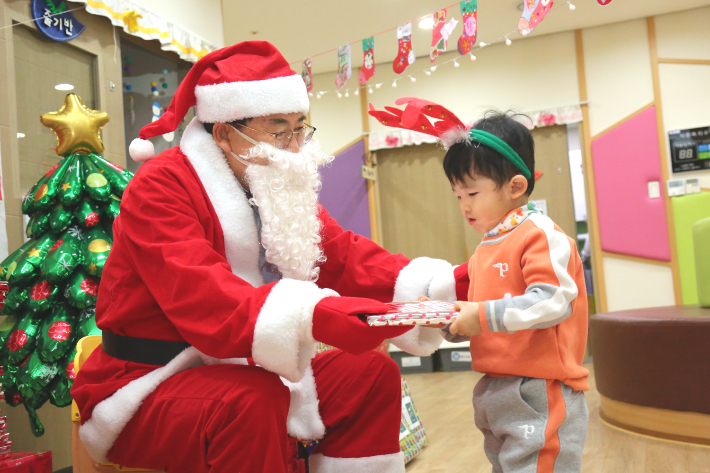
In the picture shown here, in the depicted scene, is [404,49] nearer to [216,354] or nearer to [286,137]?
[286,137]

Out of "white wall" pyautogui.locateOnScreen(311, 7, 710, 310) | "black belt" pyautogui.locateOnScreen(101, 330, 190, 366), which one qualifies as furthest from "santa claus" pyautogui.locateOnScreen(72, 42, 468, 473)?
"white wall" pyautogui.locateOnScreen(311, 7, 710, 310)

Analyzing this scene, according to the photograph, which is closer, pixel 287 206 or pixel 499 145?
pixel 499 145

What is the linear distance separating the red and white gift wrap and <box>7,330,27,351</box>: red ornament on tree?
0.88 m

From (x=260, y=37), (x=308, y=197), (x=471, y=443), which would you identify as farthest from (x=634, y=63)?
(x=308, y=197)

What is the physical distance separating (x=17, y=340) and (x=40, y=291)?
0.63 ft

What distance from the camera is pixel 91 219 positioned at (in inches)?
88.7

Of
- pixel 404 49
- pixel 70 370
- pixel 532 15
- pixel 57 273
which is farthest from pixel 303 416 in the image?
Result: pixel 404 49

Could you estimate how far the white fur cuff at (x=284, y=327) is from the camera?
1.19 meters

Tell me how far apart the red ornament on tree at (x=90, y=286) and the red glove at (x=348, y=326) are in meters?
1.32

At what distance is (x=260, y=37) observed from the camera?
5.47 m

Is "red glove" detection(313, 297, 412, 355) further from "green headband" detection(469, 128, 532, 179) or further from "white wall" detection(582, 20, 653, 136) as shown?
"white wall" detection(582, 20, 653, 136)

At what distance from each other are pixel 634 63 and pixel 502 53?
125cm

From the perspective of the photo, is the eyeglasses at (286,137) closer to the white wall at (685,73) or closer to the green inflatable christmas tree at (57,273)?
the green inflatable christmas tree at (57,273)

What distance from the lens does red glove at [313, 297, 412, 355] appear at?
1.17 meters
